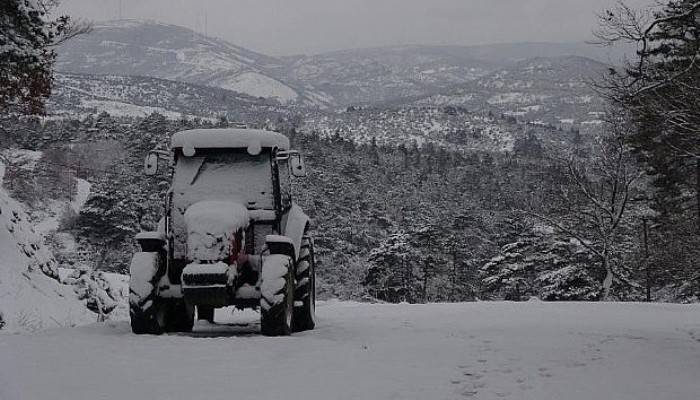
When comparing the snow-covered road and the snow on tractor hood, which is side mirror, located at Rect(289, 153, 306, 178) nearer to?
the snow on tractor hood

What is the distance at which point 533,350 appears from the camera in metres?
6.92

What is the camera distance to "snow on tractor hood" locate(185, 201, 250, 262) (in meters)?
7.62

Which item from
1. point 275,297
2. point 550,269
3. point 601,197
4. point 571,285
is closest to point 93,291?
point 275,297

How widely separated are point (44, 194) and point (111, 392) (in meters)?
79.5

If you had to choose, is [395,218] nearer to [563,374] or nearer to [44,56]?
[44,56]

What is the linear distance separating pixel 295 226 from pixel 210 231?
1.72 m

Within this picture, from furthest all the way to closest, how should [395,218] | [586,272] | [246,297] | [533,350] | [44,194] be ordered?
1. [395,218]
2. [44,194]
3. [586,272]
4. [246,297]
5. [533,350]

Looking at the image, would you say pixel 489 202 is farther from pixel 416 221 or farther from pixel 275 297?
pixel 275 297

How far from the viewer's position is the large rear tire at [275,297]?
7719 mm

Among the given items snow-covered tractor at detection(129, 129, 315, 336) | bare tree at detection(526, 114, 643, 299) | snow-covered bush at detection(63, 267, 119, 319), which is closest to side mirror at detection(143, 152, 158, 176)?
snow-covered tractor at detection(129, 129, 315, 336)

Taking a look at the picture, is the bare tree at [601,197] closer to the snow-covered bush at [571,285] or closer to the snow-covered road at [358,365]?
the snow-covered bush at [571,285]

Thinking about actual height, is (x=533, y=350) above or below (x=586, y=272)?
above

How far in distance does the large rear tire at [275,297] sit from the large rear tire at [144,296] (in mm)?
1298

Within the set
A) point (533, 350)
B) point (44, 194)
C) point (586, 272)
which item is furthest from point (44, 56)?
point (44, 194)
